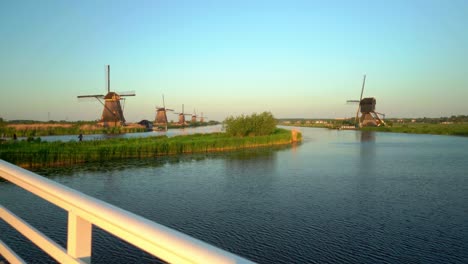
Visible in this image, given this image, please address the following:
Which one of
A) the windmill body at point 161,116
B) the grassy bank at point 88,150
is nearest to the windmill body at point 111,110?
the windmill body at point 161,116

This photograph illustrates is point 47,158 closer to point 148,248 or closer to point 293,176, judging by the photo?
point 293,176

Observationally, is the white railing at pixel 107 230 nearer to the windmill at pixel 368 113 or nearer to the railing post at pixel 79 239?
the railing post at pixel 79 239

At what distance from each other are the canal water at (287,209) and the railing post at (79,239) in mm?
6324

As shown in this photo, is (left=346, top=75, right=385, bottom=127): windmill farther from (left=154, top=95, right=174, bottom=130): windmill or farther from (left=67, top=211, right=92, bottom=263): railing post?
(left=67, top=211, right=92, bottom=263): railing post

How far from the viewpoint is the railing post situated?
1346mm

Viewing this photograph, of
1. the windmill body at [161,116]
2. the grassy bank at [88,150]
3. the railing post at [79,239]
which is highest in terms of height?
the windmill body at [161,116]

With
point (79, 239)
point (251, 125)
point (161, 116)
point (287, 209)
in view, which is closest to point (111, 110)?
point (251, 125)

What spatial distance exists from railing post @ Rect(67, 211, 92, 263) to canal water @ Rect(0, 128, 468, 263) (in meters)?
6.32

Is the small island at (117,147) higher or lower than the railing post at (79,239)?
lower

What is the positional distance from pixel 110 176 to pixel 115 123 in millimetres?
45869

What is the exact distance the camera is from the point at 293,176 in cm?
1750

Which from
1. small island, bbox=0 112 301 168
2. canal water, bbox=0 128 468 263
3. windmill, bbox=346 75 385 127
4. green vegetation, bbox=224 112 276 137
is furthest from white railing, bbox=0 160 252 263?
windmill, bbox=346 75 385 127

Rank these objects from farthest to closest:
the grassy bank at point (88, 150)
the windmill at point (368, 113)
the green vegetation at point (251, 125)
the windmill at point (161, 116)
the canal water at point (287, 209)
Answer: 1. the windmill at point (161, 116)
2. the windmill at point (368, 113)
3. the green vegetation at point (251, 125)
4. the grassy bank at point (88, 150)
5. the canal water at point (287, 209)

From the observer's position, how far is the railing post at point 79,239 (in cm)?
135
